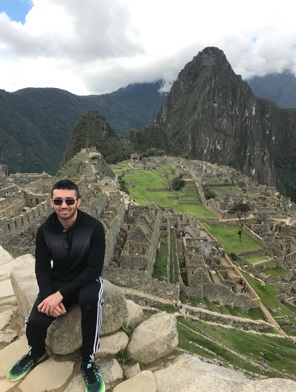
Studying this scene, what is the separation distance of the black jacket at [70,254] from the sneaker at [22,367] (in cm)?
94

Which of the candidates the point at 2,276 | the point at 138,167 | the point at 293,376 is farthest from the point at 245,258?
the point at 138,167

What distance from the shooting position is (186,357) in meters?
5.57

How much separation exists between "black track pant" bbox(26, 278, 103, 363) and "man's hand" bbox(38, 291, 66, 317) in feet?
0.34

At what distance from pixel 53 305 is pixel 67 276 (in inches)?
19.6

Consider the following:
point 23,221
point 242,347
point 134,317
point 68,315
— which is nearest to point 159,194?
point 23,221

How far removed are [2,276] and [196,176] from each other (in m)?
69.9

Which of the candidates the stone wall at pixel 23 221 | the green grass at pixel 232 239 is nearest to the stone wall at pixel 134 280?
the stone wall at pixel 23 221

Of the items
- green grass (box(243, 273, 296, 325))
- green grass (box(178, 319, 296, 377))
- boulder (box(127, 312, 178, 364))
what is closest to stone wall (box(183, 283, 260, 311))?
green grass (box(243, 273, 296, 325))

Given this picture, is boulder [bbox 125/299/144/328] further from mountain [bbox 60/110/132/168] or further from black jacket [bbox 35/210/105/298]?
mountain [bbox 60/110/132/168]

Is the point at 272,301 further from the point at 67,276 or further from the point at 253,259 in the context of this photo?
the point at 67,276

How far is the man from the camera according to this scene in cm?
488

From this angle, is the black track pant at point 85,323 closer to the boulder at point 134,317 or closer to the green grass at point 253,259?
the boulder at point 134,317

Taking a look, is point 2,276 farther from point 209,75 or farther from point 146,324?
point 209,75

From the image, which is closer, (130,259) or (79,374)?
(79,374)
